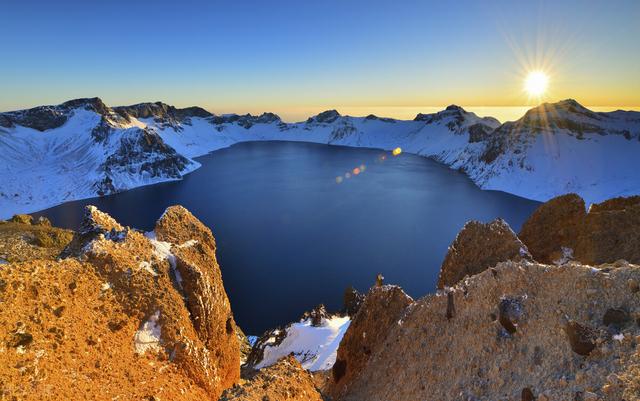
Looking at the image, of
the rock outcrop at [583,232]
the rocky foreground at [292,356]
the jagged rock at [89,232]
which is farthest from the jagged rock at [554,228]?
the jagged rock at [89,232]

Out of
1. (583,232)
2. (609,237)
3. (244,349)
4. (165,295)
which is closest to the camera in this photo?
(165,295)

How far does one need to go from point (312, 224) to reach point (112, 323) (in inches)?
3417

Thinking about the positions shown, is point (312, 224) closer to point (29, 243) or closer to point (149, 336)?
point (29, 243)

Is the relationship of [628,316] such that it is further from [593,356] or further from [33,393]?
[33,393]

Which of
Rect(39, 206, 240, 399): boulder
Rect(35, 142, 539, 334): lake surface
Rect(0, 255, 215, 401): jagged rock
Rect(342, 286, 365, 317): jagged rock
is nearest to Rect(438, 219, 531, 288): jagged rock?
Rect(39, 206, 240, 399): boulder

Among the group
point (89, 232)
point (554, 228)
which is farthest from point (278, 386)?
point (554, 228)

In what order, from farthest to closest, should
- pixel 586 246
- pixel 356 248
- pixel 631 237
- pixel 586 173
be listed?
1. pixel 586 173
2. pixel 356 248
3. pixel 586 246
4. pixel 631 237

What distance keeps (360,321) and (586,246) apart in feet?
53.1

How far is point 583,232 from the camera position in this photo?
2378 cm

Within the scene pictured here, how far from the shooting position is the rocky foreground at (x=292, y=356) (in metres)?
9.55

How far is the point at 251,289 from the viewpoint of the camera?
61.3 metres

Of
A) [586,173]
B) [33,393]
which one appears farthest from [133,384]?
[586,173]

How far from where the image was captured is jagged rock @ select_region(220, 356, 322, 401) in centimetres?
1148

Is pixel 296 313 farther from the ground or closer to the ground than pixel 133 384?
closer to the ground
